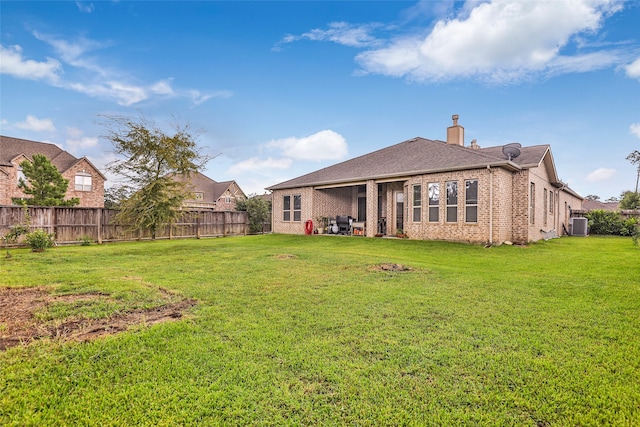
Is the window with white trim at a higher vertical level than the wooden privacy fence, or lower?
higher

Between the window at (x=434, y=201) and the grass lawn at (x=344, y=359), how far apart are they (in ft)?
26.2

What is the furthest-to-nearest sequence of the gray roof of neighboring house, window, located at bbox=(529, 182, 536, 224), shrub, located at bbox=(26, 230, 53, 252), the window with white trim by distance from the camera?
1. the window with white trim
2. window, located at bbox=(529, 182, 536, 224)
3. the gray roof of neighboring house
4. shrub, located at bbox=(26, 230, 53, 252)

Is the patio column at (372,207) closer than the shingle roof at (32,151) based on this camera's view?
Yes

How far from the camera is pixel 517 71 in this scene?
1483cm

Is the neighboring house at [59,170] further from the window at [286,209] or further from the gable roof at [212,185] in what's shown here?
the window at [286,209]

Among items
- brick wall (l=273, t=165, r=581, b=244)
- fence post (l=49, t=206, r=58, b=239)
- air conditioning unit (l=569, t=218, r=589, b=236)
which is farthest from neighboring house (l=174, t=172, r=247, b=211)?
air conditioning unit (l=569, t=218, r=589, b=236)

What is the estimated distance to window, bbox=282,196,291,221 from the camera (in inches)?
792

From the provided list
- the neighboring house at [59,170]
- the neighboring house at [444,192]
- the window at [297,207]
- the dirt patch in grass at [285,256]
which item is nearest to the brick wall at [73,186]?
the neighboring house at [59,170]

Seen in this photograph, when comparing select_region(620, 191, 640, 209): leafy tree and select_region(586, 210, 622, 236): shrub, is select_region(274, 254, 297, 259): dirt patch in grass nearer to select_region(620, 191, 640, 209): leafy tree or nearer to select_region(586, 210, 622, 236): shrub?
select_region(586, 210, 622, 236): shrub

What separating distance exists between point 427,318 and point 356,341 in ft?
3.83

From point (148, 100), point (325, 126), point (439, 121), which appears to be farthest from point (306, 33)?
point (439, 121)

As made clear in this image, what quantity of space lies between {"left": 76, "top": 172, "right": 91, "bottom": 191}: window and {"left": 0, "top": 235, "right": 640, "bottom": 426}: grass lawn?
26.5 m

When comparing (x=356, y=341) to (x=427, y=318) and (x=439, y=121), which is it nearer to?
(x=427, y=318)

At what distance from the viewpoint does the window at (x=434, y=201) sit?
1345 cm
